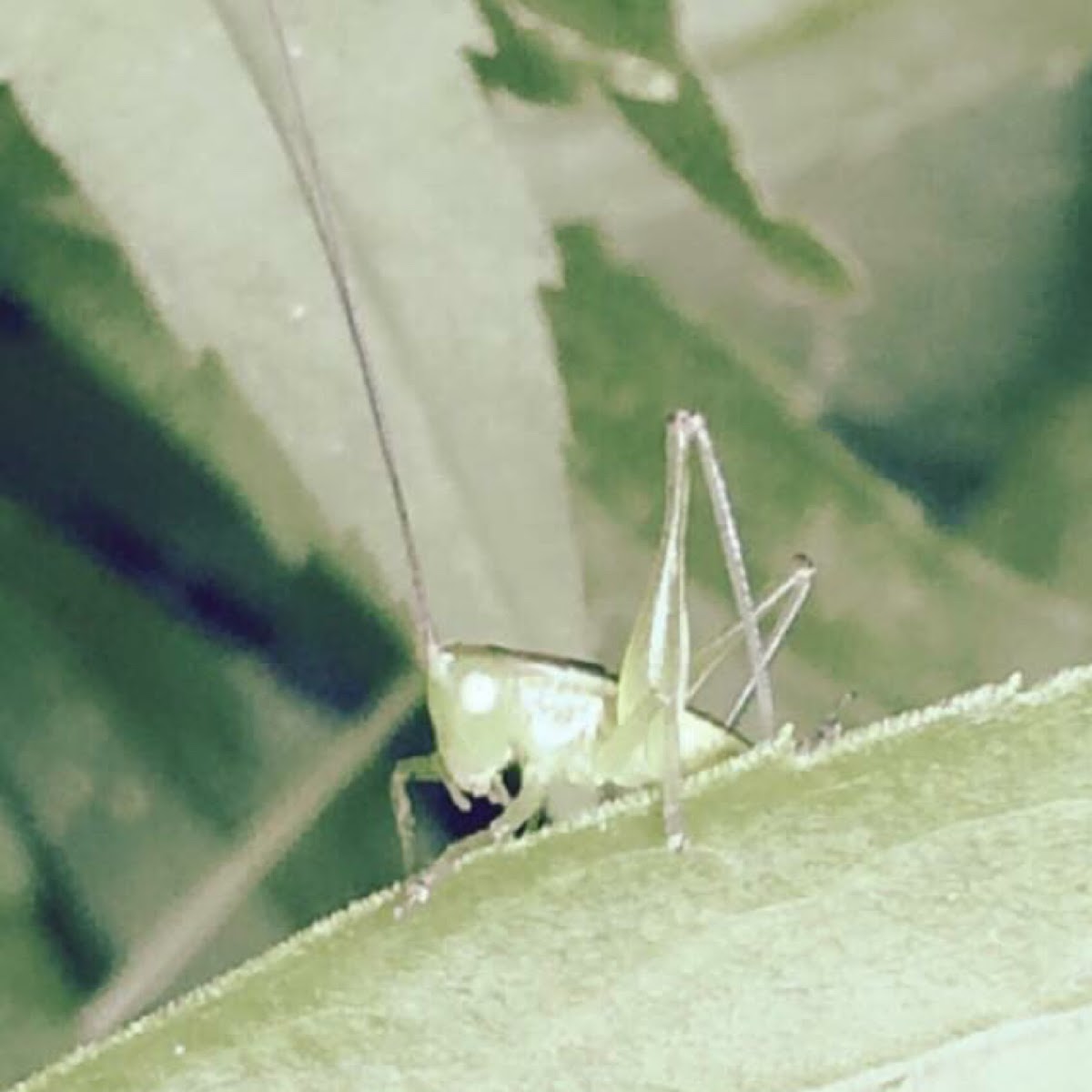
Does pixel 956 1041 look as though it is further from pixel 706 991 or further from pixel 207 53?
pixel 207 53

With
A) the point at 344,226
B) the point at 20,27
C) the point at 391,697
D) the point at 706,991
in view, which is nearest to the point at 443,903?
the point at 706,991

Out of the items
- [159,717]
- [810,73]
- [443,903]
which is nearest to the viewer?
[443,903]

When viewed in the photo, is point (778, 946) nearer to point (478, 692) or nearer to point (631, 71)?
Answer: point (478, 692)

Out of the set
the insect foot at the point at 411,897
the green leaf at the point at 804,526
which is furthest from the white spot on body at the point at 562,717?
the insect foot at the point at 411,897

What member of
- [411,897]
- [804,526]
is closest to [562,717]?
[804,526]

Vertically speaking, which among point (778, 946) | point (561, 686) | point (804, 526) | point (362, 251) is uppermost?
point (362, 251)

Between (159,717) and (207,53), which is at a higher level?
(207,53)
